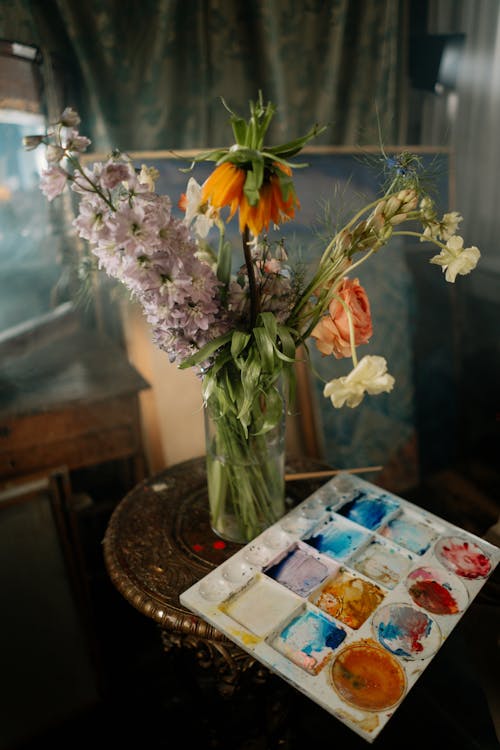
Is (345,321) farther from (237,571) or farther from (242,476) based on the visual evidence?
(237,571)

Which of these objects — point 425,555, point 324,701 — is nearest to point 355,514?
point 425,555

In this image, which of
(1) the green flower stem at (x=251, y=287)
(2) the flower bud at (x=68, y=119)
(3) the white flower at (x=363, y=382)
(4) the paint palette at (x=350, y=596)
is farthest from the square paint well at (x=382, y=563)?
(2) the flower bud at (x=68, y=119)

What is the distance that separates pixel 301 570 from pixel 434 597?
24 cm

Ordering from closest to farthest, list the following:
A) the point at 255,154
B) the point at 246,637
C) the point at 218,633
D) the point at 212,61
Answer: the point at 255,154, the point at 246,637, the point at 218,633, the point at 212,61

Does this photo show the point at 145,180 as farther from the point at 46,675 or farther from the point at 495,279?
the point at 495,279

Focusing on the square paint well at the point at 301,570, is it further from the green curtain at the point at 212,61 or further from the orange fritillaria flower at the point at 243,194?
the green curtain at the point at 212,61

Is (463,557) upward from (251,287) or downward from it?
downward

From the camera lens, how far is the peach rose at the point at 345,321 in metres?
0.93

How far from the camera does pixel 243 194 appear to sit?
2.61 ft

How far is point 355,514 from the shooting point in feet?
3.92

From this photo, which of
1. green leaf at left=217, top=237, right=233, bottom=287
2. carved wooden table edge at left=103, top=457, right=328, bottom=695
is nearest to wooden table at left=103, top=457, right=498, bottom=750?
carved wooden table edge at left=103, top=457, right=328, bottom=695

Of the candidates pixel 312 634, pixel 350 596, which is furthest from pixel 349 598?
pixel 312 634

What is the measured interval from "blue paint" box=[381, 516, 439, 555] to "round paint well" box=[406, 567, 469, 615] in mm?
60

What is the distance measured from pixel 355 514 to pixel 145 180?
78 cm
